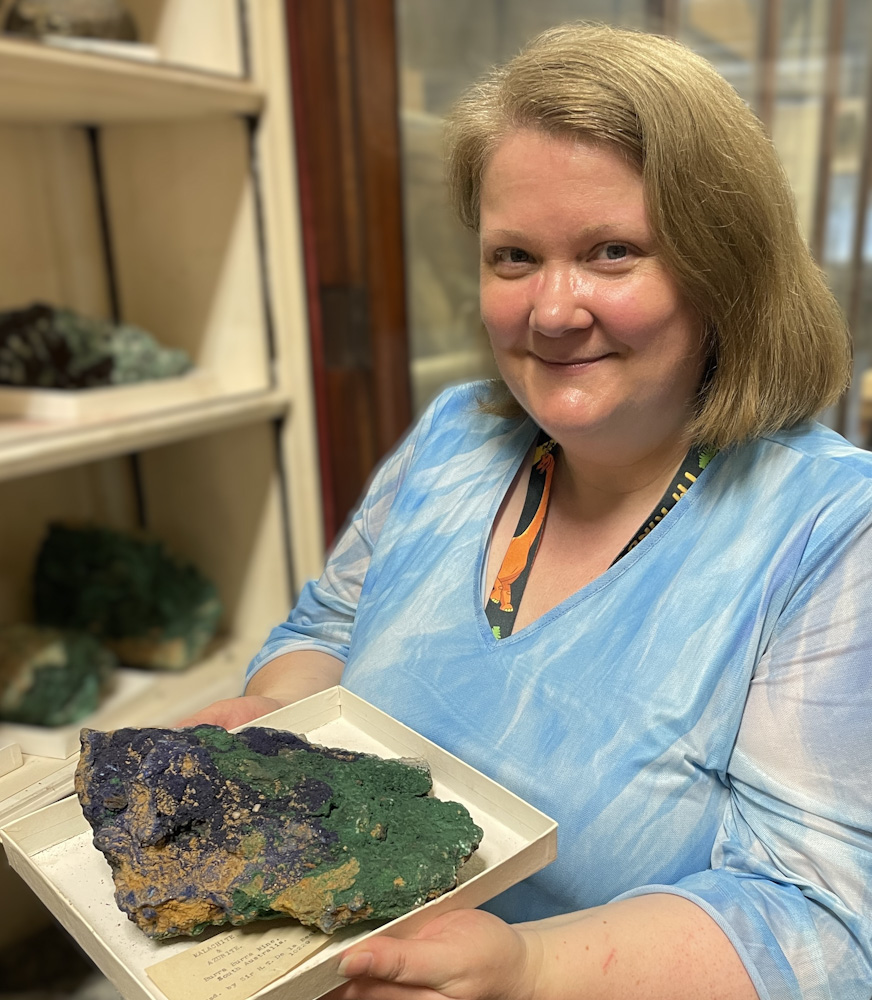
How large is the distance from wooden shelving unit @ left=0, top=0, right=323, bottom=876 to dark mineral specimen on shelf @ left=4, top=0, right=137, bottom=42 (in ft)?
0.35

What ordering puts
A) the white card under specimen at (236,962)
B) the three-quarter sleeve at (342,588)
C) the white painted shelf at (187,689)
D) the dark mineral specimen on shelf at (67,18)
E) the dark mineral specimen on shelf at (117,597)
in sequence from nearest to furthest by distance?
the white card under specimen at (236,962), the three-quarter sleeve at (342,588), the dark mineral specimen on shelf at (67,18), the white painted shelf at (187,689), the dark mineral specimen on shelf at (117,597)

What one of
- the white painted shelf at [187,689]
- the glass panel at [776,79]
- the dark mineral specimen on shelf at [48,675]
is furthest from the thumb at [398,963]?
the dark mineral specimen on shelf at [48,675]

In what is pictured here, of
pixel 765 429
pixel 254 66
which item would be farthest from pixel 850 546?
pixel 254 66

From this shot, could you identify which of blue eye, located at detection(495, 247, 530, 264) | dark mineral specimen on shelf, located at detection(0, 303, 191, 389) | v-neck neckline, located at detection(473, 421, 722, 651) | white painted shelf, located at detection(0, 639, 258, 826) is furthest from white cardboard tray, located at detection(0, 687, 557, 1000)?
dark mineral specimen on shelf, located at detection(0, 303, 191, 389)

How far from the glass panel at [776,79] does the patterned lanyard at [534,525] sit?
1.52 ft

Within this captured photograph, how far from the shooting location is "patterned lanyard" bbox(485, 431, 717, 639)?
774 millimetres

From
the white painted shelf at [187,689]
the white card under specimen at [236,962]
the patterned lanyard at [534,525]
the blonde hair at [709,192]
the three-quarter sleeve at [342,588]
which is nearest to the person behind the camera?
the white card under specimen at [236,962]

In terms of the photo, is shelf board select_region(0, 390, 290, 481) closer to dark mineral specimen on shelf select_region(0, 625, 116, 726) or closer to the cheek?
dark mineral specimen on shelf select_region(0, 625, 116, 726)

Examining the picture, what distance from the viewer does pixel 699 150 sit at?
67cm

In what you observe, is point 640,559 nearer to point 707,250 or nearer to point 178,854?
point 707,250

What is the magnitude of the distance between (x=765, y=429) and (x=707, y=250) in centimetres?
16

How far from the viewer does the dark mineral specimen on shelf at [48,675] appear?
1.42 meters

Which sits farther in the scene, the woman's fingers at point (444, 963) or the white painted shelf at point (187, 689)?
the white painted shelf at point (187, 689)

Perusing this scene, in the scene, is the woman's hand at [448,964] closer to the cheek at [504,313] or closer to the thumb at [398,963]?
the thumb at [398,963]
